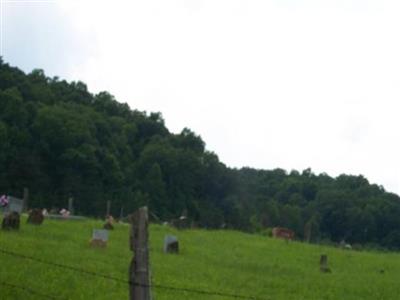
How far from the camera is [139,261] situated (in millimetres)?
8688

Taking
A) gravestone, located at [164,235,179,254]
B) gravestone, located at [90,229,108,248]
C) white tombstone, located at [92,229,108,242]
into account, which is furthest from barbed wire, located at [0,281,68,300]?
gravestone, located at [164,235,179,254]

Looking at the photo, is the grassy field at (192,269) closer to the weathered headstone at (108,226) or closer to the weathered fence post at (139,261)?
the weathered headstone at (108,226)

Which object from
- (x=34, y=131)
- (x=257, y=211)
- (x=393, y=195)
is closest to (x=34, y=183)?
(x=34, y=131)

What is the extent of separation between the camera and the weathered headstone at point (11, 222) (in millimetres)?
26391

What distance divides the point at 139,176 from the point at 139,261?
84.9 meters

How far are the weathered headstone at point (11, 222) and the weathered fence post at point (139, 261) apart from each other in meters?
18.4

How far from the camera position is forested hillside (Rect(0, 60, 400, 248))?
80250mm

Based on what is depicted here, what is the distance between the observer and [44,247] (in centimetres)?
2270

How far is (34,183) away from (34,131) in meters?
6.72

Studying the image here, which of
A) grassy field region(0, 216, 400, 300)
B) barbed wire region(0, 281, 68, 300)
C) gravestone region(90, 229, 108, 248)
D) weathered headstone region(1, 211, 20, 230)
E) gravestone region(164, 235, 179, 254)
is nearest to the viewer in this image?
barbed wire region(0, 281, 68, 300)

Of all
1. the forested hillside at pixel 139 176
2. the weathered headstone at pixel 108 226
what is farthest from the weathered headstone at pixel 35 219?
the forested hillside at pixel 139 176

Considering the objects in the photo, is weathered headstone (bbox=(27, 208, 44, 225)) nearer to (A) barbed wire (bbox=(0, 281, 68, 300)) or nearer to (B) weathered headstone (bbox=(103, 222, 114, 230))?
(B) weathered headstone (bbox=(103, 222, 114, 230))

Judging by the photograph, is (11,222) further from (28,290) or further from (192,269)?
(28,290)

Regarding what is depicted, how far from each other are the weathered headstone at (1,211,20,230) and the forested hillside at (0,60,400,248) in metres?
45.5
